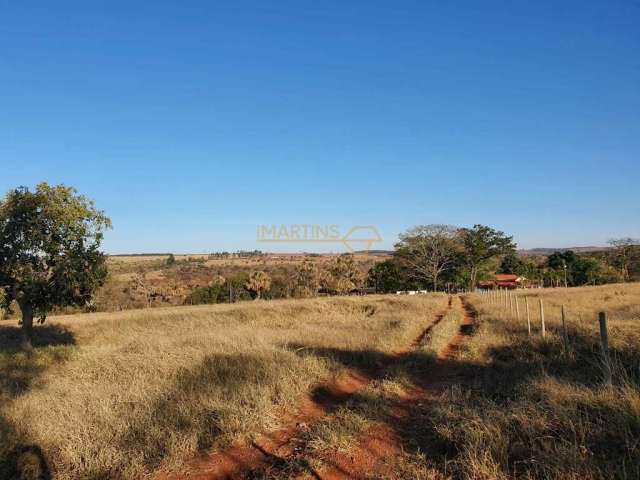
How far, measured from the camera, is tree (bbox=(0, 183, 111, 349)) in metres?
13.6

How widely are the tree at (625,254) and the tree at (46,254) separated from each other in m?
67.6

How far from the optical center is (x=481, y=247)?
61.0 meters

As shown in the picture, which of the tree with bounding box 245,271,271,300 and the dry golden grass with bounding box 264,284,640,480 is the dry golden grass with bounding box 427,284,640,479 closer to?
the dry golden grass with bounding box 264,284,640,480

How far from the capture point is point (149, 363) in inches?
379

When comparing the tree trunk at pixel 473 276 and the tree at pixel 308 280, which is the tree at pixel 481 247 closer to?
the tree trunk at pixel 473 276

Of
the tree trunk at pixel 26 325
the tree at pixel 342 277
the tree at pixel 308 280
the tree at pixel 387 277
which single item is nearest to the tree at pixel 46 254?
the tree trunk at pixel 26 325

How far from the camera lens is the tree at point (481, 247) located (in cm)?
6125

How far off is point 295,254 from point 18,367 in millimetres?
146579

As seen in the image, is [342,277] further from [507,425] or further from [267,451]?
[507,425]

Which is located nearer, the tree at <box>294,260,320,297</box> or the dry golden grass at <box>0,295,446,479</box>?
the dry golden grass at <box>0,295,446,479</box>

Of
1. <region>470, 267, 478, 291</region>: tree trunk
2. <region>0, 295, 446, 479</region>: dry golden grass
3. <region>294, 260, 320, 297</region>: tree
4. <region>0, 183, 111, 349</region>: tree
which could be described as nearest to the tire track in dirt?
<region>0, 295, 446, 479</region>: dry golden grass

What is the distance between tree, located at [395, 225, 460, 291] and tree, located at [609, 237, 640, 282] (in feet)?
78.0

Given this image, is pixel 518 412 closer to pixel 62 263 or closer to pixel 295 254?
pixel 62 263

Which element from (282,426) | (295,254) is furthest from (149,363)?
(295,254)
